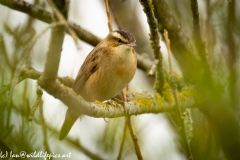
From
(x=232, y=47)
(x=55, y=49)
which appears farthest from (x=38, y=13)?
(x=55, y=49)

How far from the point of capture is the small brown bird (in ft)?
15.7

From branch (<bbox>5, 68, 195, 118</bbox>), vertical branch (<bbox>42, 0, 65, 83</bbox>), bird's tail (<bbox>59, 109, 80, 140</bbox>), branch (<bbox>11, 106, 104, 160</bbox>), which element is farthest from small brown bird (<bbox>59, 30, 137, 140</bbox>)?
vertical branch (<bbox>42, 0, 65, 83</bbox>)

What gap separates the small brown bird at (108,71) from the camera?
4.79m

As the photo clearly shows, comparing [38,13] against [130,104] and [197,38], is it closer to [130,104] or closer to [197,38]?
[130,104]

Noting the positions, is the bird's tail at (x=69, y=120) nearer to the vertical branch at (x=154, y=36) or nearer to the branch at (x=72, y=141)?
the branch at (x=72, y=141)

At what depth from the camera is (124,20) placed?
6.23 m

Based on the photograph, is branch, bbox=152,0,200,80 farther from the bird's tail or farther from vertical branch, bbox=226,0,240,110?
the bird's tail

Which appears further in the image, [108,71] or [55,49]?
[108,71]

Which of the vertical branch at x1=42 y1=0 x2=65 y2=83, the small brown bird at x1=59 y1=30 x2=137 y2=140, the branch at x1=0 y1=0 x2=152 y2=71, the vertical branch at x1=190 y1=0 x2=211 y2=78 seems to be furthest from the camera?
the small brown bird at x1=59 y1=30 x2=137 y2=140

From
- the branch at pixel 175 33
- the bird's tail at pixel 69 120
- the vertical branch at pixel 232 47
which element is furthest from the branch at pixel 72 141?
the branch at pixel 175 33

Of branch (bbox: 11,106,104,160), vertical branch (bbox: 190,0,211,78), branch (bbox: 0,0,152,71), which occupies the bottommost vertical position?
branch (bbox: 11,106,104,160)

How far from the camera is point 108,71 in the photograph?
16.0ft

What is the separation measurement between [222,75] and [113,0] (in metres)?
3.34

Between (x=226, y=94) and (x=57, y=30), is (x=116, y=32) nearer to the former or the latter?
(x=226, y=94)
